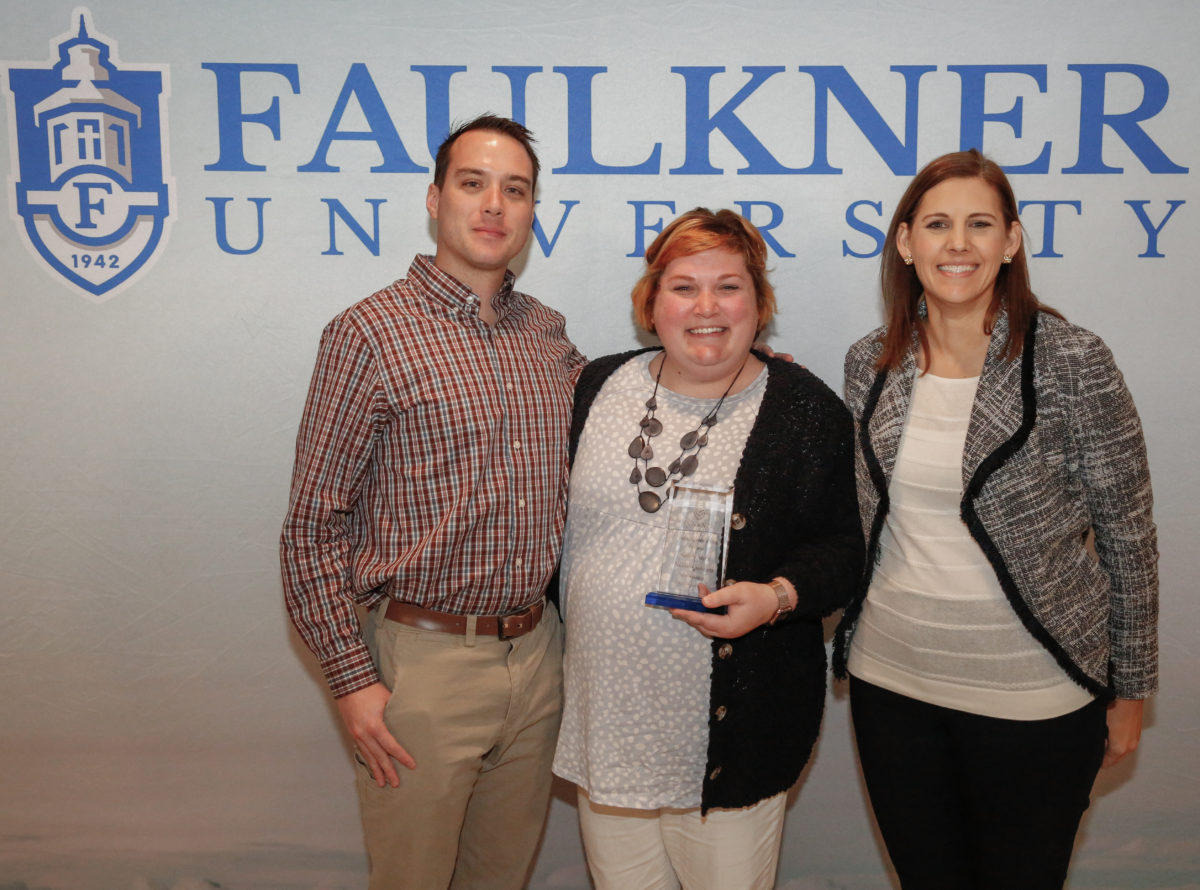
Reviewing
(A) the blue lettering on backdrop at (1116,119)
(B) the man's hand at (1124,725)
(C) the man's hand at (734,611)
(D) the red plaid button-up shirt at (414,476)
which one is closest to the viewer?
(C) the man's hand at (734,611)

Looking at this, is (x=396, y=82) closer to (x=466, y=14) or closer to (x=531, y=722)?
(x=466, y=14)

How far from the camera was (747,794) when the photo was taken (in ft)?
5.73

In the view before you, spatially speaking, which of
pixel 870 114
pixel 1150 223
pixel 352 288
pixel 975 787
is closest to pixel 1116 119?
pixel 1150 223

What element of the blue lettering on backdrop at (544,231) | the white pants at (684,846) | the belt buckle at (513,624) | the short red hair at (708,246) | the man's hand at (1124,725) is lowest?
the white pants at (684,846)

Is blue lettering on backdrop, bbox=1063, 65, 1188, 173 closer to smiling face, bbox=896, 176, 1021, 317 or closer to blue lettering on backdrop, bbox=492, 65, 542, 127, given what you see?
smiling face, bbox=896, 176, 1021, 317

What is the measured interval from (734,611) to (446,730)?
629 mm

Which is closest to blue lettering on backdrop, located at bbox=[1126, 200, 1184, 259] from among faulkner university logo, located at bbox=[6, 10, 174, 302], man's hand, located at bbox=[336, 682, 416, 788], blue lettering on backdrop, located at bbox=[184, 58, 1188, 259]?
blue lettering on backdrop, located at bbox=[184, 58, 1188, 259]

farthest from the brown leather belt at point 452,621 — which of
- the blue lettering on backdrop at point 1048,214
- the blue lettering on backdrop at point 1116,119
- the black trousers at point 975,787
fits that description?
the blue lettering on backdrop at point 1116,119

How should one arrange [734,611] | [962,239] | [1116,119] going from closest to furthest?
[734,611] → [962,239] → [1116,119]

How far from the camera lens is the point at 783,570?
5.75 ft

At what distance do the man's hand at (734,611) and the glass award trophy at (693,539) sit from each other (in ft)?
0.11

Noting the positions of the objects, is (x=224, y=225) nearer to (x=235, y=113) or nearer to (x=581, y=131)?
(x=235, y=113)

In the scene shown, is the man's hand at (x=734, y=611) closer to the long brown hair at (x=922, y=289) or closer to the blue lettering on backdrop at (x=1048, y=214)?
the long brown hair at (x=922, y=289)

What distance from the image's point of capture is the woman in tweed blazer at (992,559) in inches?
67.2
